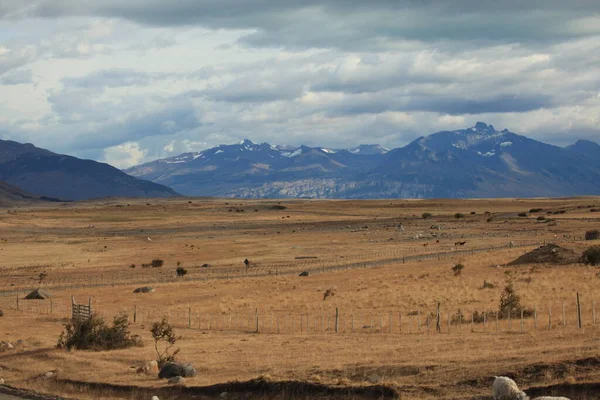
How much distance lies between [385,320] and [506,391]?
26.2 metres

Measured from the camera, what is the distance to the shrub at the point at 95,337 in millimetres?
42281

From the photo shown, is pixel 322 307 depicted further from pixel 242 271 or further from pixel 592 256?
pixel 242 271

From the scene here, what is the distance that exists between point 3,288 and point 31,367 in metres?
44.1

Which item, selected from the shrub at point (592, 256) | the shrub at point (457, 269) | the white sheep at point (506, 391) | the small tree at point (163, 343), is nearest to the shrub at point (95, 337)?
the small tree at point (163, 343)

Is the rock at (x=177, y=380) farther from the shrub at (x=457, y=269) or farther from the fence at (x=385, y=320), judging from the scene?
the shrub at (x=457, y=269)

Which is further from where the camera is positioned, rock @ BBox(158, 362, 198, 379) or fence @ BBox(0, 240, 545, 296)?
fence @ BBox(0, 240, 545, 296)

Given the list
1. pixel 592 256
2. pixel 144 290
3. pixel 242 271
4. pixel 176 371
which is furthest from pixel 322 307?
pixel 242 271

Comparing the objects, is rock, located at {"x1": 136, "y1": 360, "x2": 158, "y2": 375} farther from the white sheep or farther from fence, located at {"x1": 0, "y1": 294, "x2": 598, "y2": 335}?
the white sheep

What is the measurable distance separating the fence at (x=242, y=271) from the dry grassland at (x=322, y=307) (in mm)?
536

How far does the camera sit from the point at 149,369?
118 feet

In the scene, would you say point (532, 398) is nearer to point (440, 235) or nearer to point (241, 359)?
point (241, 359)

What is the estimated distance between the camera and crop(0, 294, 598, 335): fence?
44000 millimetres

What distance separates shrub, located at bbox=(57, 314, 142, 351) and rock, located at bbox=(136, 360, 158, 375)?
695 cm

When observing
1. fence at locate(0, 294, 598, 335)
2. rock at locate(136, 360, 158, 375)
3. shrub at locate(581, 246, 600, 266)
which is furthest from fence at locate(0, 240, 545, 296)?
rock at locate(136, 360, 158, 375)
